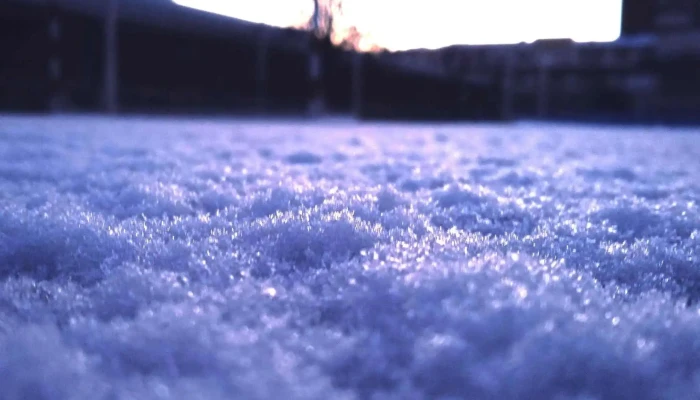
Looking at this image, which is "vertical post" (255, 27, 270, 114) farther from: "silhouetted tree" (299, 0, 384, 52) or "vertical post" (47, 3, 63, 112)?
"vertical post" (47, 3, 63, 112)

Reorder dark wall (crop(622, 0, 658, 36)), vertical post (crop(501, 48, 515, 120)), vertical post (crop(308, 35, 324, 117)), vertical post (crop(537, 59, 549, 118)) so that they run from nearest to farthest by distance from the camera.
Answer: vertical post (crop(308, 35, 324, 117)) → dark wall (crop(622, 0, 658, 36)) → vertical post (crop(537, 59, 549, 118)) → vertical post (crop(501, 48, 515, 120))

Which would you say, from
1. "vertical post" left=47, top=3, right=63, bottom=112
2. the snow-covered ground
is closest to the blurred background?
"vertical post" left=47, top=3, right=63, bottom=112

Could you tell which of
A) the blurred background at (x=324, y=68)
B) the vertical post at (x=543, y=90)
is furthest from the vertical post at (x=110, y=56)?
the vertical post at (x=543, y=90)

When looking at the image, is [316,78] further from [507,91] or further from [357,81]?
[507,91]

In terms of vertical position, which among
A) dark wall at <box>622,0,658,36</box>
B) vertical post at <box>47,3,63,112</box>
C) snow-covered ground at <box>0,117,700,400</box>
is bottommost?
snow-covered ground at <box>0,117,700,400</box>

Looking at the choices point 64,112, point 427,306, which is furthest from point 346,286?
point 64,112

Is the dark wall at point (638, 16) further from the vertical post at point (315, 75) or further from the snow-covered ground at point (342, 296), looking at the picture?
the snow-covered ground at point (342, 296)
